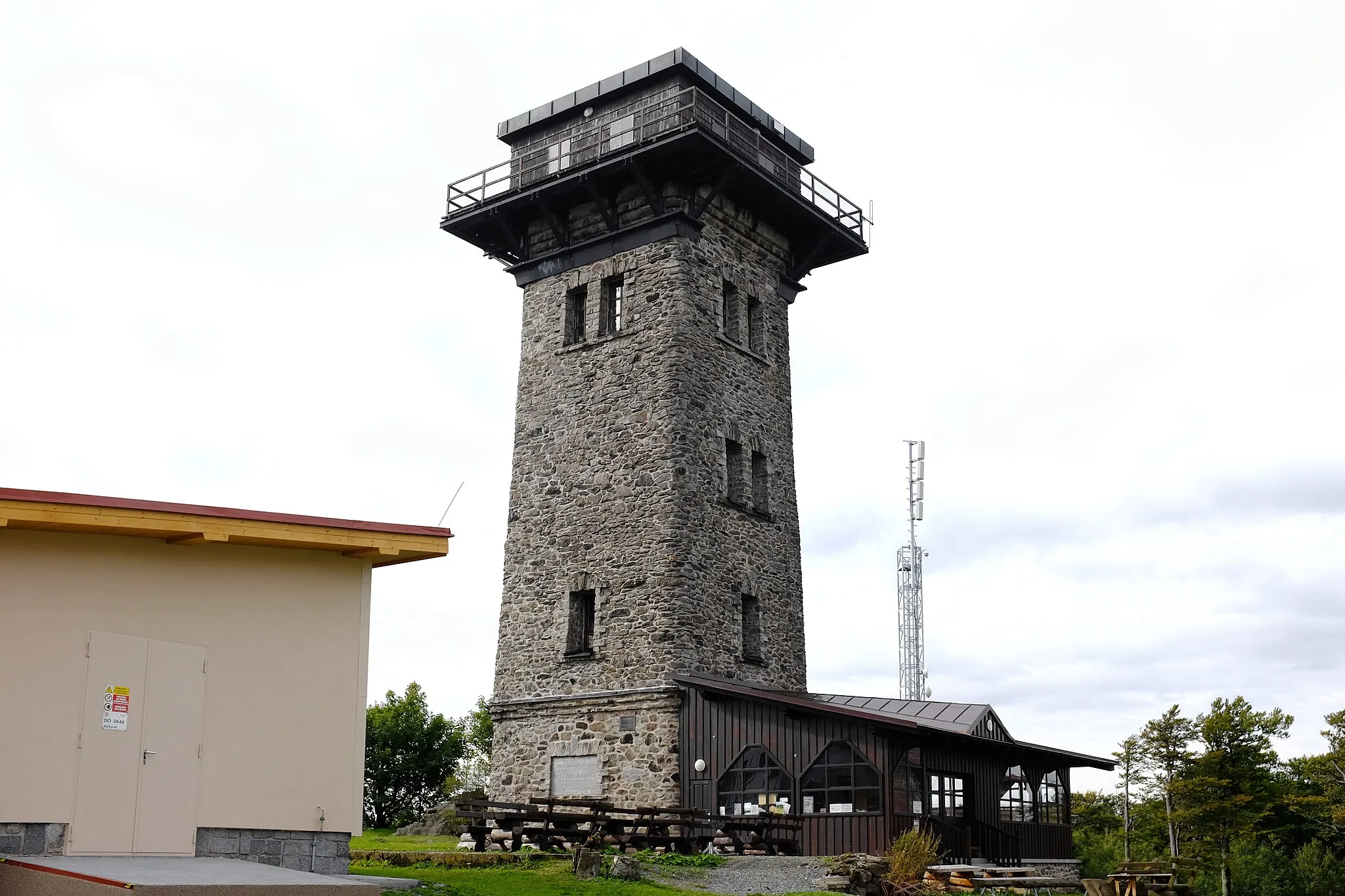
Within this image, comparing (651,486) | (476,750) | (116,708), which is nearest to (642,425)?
(651,486)

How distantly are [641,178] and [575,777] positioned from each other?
1074cm

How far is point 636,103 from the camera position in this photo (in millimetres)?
24672

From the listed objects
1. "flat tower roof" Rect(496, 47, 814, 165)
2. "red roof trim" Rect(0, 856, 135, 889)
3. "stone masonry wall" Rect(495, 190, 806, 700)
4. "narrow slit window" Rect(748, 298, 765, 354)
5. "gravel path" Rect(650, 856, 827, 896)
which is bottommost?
"gravel path" Rect(650, 856, 827, 896)

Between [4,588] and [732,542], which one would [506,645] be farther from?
[4,588]

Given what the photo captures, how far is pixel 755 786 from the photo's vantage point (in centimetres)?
1966

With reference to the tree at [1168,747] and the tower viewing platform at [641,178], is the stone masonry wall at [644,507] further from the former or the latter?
the tree at [1168,747]

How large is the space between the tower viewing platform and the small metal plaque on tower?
9.35 meters

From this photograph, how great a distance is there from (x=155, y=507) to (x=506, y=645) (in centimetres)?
1357

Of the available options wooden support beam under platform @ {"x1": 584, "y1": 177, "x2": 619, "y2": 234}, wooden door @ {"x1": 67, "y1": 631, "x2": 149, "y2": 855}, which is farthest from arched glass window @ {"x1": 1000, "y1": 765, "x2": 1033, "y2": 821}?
wooden door @ {"x1": 67, "y1": 631, "x2": 149, "y2": 855}

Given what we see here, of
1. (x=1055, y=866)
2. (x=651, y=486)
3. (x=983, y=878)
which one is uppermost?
(x=651, y=486)

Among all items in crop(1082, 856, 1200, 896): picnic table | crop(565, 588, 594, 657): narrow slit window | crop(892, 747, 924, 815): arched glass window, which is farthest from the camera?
crop(565, 588, 594, 657): narrow slit window

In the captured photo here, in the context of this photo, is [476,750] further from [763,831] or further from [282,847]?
[282,847]

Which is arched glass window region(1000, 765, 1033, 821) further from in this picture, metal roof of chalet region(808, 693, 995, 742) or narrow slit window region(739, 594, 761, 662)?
narrow slit window region(739, 594, 761, 662)

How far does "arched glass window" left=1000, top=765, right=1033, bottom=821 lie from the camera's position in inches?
820
